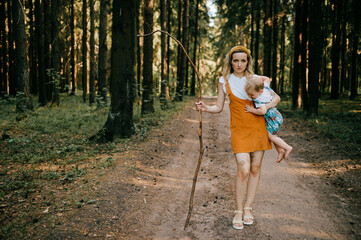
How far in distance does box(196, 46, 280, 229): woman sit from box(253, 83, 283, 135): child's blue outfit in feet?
0.23

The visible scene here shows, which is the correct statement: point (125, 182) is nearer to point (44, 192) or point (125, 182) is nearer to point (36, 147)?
point (44, 192)

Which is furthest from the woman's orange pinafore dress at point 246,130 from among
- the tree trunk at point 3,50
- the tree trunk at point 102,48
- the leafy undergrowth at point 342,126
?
A: the tree trunk at point 3,50

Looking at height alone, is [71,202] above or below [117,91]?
below

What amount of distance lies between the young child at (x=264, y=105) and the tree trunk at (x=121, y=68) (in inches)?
208

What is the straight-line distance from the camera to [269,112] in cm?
360

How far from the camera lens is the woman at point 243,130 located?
3.56 metres

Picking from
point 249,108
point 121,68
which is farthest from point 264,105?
point 121,68

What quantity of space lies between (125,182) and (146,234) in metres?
1.65

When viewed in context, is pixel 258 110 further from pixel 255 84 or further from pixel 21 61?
pixel 21 61

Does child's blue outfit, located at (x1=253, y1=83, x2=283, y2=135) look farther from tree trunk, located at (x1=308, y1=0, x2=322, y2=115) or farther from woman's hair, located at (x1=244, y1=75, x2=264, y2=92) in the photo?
tree trunk, located at (x1=308, y1=0, x2=322, y2=115)

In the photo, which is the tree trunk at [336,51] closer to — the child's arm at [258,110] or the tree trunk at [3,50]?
the child's arm at [258,110]

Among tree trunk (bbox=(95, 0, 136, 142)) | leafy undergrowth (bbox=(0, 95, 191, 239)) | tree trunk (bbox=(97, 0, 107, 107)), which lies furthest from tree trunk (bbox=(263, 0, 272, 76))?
tree trunk (bbox=(95, 0, 136, 142))

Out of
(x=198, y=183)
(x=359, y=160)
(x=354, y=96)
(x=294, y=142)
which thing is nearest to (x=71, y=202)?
(x=198, y=183)

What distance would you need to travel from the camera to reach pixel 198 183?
5.48 metres
